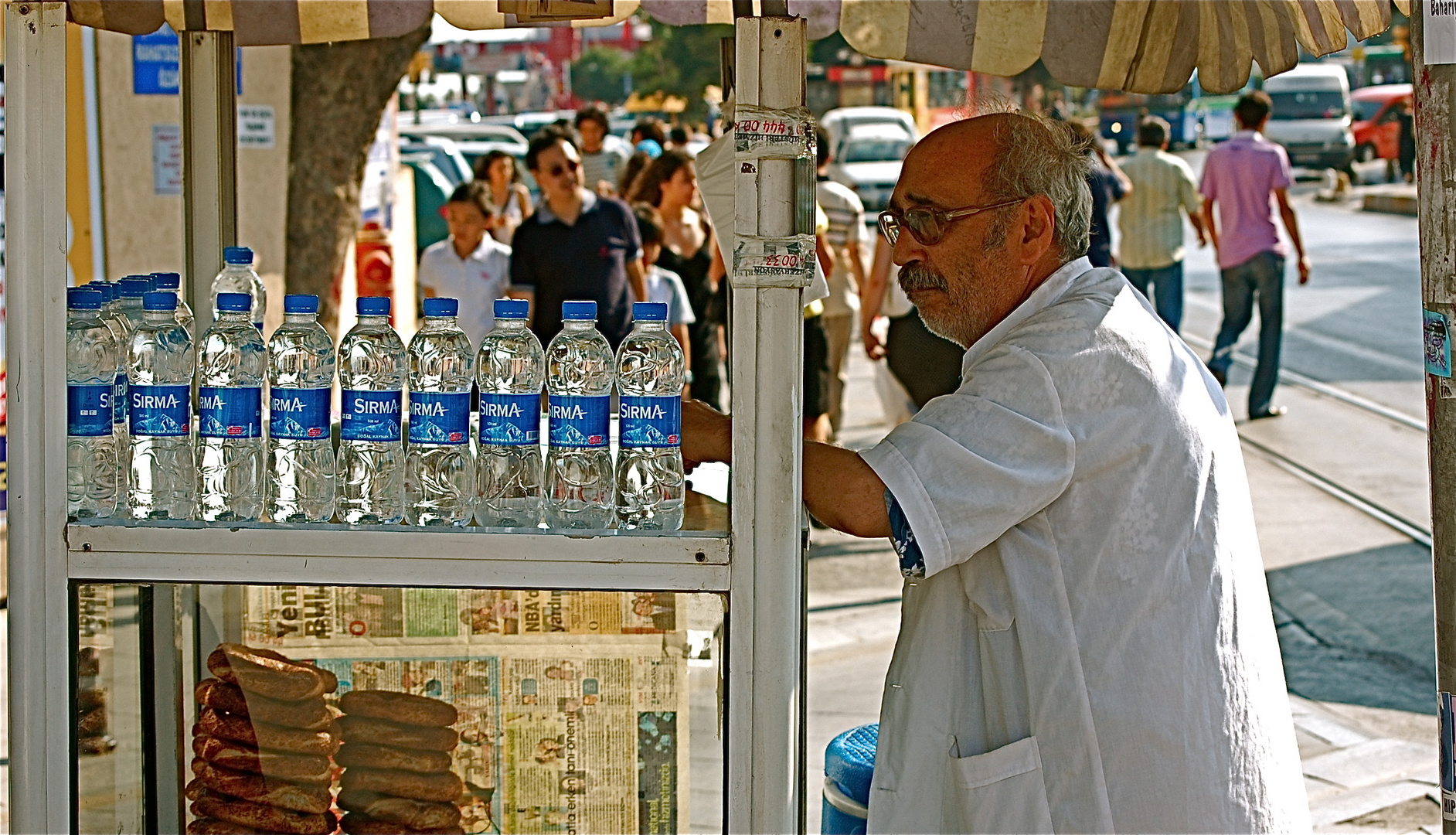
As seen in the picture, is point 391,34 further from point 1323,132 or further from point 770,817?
point 1323,132

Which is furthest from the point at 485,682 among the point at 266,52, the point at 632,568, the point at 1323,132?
the point at 1323,132

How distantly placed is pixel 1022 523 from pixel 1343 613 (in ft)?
15.7

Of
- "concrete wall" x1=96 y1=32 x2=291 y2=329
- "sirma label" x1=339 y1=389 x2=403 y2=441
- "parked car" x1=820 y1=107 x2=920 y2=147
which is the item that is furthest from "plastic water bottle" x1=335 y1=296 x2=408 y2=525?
"parked car" x1=820 y1=107 x2=920 y2=147

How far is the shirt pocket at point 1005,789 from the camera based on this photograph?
2439 mm

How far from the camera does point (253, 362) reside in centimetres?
259

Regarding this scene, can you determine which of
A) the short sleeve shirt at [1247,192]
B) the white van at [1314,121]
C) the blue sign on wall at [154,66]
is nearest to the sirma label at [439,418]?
the blue sign on wall at [154,66]

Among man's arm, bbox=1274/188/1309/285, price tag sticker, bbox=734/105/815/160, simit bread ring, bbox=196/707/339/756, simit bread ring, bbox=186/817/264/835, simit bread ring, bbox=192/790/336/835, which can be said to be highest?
man's arm, bbox=1274/188/1309/285

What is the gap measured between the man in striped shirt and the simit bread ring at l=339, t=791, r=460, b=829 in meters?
8.68

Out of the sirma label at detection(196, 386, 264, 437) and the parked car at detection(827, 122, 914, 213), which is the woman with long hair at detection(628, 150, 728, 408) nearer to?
the sirma label at detection(196, 386, 264, 437)

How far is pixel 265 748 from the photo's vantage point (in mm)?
2883

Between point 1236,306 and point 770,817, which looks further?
point 1236,306

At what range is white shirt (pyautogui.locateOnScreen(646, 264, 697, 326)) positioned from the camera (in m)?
7.98

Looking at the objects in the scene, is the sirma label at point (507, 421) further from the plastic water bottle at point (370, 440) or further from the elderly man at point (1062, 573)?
the elderly man at point (1062, 573)

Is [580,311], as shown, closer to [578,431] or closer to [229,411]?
[578,431]
